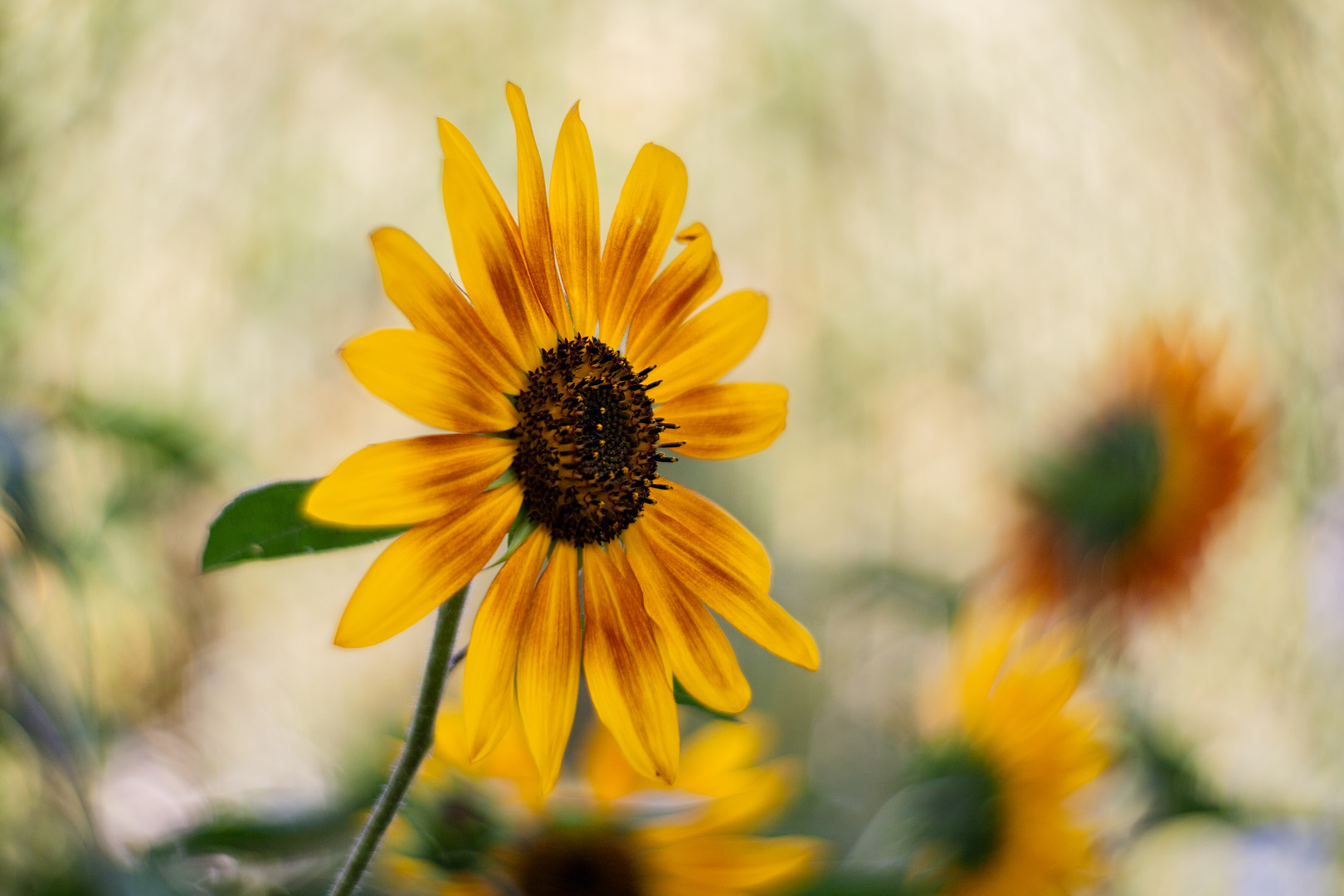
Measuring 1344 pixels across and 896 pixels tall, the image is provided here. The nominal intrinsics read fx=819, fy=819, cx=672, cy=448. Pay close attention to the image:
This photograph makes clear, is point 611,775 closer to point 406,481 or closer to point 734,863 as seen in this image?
point 734,863

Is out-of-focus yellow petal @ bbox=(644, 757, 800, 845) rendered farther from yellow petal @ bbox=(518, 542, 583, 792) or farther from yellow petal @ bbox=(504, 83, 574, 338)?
yellow petal @ bbox=(504, 83, 574, 338)

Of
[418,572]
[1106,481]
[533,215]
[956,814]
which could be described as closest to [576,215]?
[533,215]

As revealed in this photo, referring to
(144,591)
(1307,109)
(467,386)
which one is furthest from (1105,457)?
(144,591)

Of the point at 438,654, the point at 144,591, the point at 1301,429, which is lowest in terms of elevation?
the point at 438,654

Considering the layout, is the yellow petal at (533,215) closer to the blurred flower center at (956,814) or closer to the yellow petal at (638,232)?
the yellow petal at (638,232)

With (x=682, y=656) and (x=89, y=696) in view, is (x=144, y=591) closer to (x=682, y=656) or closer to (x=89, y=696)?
(x=89, y=696)

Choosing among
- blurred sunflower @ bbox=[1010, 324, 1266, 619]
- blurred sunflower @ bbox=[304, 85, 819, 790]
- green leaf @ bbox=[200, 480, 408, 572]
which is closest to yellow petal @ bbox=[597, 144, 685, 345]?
blurred sunflower @ bbox=[304, 85, 819, 790]

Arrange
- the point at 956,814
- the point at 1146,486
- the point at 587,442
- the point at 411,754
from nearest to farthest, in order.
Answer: the point at 411,754 → the point at 587,442 → the point at 956,814 → the point at 1146,486
